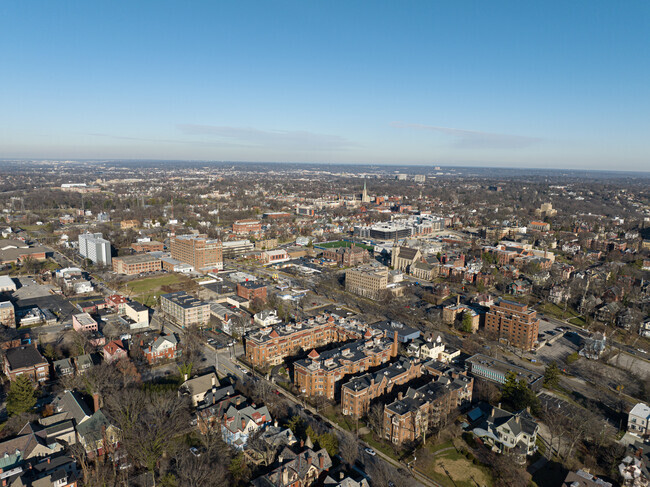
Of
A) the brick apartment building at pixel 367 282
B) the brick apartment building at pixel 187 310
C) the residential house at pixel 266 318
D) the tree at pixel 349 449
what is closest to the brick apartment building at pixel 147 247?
the brick apartment building at pixel 187 310

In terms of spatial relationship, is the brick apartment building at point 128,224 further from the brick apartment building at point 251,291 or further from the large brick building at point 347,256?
the brick apartment building at point 251,291

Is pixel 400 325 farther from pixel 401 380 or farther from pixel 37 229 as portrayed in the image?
pixel 37 229

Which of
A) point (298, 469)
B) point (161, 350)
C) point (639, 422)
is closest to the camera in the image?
point (298, 469)

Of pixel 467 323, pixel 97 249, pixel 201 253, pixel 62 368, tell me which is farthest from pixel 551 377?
pixel 97 249

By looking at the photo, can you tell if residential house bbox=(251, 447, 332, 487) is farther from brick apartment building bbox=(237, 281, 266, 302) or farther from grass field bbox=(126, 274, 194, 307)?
grass field bbox=(126, 274, 194, 307)

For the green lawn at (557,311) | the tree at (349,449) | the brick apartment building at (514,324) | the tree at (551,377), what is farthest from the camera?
the green lawn at (557,311)

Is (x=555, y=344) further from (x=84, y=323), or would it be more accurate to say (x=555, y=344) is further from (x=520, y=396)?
(x=84, y=323)

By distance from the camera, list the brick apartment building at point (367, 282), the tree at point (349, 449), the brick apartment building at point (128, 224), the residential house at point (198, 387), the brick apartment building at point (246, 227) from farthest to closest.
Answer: the brick apartment building at point (128, 224)
the brick apartment building at point (246, 227)
the brick apartment building at point (367, 282)
the residential house at point (198, 387)
the tree at point (349, 449)
